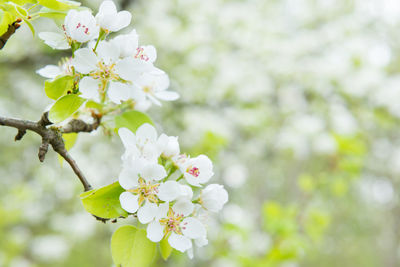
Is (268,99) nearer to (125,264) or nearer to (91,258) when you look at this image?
(125,264)

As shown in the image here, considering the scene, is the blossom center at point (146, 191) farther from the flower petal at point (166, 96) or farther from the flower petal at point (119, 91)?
the flower petal at point (166, 96)

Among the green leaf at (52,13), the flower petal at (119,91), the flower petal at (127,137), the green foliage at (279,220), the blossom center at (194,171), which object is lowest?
the green foliage at (279,220)

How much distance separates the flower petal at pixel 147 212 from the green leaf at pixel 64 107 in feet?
0.59

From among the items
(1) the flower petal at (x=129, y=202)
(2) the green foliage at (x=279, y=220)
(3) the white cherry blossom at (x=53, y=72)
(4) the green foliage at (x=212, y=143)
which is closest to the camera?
(1) the flower petal at (x=129, y=202)

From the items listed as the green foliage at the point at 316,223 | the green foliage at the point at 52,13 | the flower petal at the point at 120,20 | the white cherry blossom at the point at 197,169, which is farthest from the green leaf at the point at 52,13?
the green foliage at the point at 316,223

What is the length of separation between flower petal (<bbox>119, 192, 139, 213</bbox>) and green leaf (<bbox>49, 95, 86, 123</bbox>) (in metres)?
0.15

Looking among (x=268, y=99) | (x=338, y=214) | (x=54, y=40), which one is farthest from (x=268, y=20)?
(x=338, y=214)

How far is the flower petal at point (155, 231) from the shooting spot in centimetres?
61

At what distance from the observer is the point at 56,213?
5.56 m

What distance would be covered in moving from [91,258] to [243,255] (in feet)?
25.9

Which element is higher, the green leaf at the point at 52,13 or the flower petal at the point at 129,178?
the green leaf at the point at 52,13

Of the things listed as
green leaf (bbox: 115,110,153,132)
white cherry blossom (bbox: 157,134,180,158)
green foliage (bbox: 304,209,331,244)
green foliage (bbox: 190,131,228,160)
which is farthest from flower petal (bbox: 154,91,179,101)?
green foliage (bbox: 304,209,331,244)

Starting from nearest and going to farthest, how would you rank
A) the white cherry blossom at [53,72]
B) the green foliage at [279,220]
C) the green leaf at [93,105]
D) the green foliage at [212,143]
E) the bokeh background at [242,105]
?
Result: 1. the white cherry blossom at [53,72]
2. the green leaf at [93,105]
3. the green foliage at [279,220]
4. the green foliage at [212,143]
5. the bokeh background at [242,105]

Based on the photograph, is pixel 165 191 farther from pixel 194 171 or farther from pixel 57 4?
pixel 57 4
